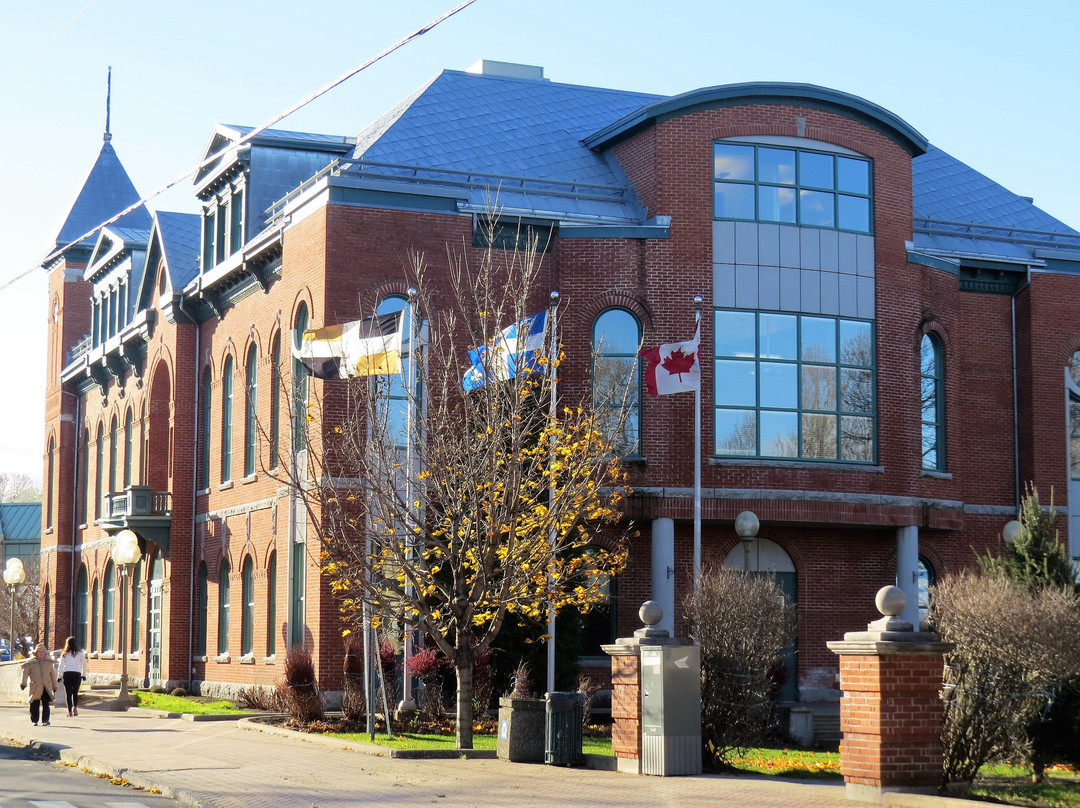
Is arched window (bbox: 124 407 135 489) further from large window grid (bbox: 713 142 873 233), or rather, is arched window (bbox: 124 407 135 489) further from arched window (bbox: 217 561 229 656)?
large window grid (bbox: 713 142 873 233)

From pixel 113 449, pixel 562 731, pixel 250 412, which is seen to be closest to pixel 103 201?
pixel 113 449

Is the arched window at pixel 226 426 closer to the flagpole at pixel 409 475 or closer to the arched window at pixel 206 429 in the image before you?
the arched window at pixel 206 429

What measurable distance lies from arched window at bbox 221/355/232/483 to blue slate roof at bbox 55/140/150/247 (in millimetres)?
16434

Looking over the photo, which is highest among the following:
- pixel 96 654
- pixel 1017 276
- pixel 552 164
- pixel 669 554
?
pixel 552 164

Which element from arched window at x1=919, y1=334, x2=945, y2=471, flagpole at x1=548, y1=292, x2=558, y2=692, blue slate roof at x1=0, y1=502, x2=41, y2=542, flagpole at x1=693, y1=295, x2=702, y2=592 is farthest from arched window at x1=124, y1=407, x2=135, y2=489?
blue slate roof at x1=0, y1=502, x2=41, y2=542

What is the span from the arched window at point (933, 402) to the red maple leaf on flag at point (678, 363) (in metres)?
7.91

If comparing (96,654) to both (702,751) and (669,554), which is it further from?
(702,751)

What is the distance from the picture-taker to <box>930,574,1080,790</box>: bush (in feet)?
48.1

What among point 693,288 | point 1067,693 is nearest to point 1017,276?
point 693,288

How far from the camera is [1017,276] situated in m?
33.2

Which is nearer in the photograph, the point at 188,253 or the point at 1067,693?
the point at 1067,693

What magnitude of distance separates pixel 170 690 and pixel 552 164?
15965 mm

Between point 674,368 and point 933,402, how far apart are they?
28.2ft

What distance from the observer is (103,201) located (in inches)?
2083
